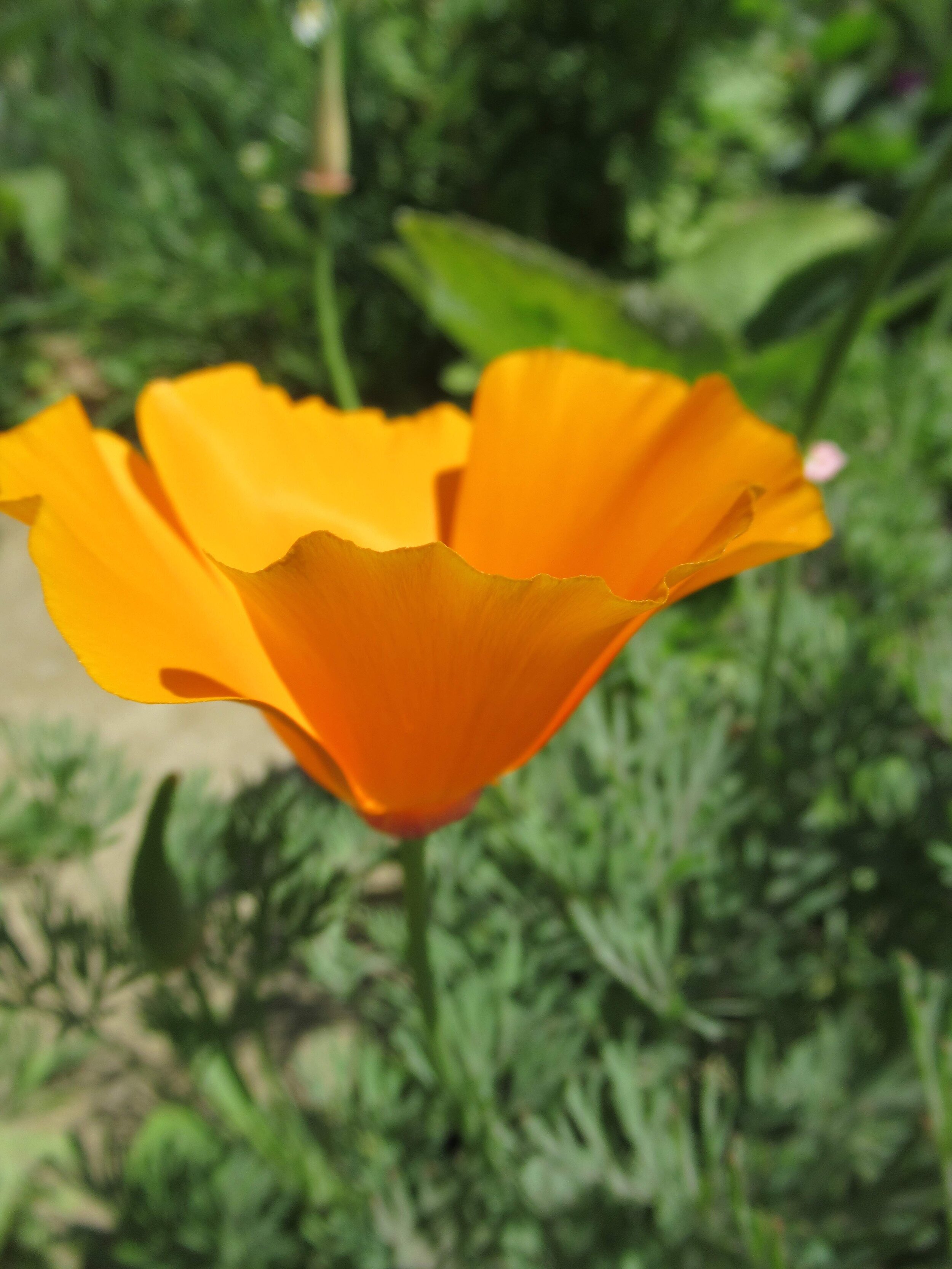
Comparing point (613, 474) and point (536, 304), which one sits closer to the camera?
point (613, 474)

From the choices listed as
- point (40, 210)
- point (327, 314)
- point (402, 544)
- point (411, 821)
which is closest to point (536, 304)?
point (327, 314)

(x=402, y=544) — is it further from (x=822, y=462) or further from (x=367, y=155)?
(x=367, y=155)

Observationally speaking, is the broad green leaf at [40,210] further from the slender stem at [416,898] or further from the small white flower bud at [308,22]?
the slender stem at [416,898]

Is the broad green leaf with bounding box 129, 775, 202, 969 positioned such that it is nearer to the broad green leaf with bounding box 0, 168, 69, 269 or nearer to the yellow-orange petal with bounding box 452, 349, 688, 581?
the yellow-orange petal with bounding box 452, 349, 688, 581

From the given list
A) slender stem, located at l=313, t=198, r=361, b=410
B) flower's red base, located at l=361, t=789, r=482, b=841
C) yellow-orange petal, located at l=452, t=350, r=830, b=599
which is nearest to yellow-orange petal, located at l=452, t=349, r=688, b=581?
yellow-orange petal, located at l=452, t=350, r=830, b=599

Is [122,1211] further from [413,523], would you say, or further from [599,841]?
[413,523]

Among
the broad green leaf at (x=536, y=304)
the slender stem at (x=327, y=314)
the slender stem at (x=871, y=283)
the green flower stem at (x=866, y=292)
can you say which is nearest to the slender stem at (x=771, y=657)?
the green flower stem at (x=866, y=292)

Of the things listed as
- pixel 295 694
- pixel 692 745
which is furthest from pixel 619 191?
pixel 295 694
